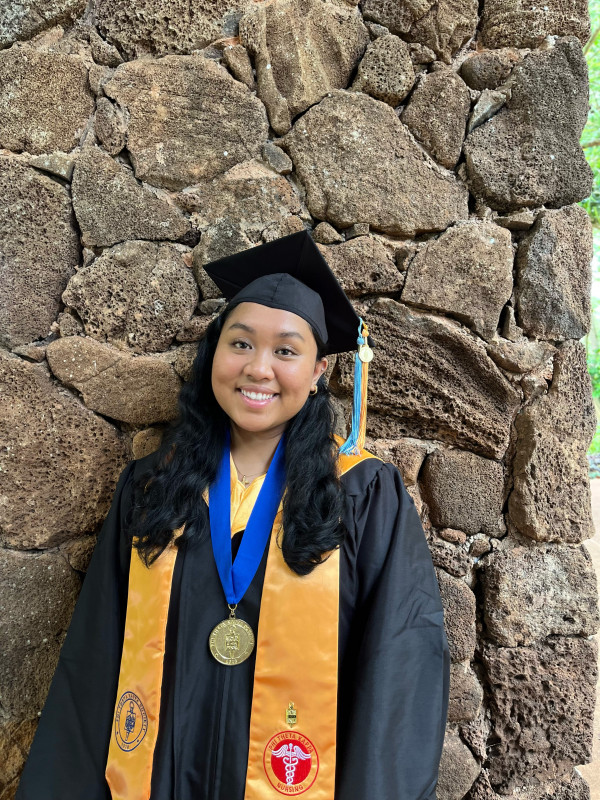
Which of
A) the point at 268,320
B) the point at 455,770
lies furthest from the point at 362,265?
the point at 455,770

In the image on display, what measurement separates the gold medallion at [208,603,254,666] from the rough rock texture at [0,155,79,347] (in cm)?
104

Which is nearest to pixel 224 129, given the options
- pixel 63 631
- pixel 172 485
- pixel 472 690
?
pixel 172 485

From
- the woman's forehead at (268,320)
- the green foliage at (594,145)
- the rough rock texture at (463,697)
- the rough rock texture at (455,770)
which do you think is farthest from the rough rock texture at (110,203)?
the green foliage at (594,145)

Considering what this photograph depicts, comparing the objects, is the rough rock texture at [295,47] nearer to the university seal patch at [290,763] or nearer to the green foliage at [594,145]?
the university seal patch at [290,763]

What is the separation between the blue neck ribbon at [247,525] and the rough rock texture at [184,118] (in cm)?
94

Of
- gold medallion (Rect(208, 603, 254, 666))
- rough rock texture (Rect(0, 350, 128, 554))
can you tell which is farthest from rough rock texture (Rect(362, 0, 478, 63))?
gold medallion (Rect(208, 603, 254, 666))

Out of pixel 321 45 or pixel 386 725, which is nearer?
pixel 386 725

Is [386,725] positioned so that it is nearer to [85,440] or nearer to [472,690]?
[472,690]

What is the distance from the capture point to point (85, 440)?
1.77m

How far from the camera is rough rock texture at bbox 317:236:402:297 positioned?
1.87 meters

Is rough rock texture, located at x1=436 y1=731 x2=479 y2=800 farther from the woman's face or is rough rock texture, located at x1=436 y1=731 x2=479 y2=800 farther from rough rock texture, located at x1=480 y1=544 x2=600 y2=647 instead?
the woman's face

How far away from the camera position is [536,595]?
1884 mm

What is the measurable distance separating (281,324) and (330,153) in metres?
0.75

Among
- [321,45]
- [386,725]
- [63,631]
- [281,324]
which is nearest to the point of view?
[386,725]
